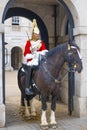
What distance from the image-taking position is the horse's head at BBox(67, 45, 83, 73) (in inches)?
261

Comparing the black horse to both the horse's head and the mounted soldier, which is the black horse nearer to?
the horse's head

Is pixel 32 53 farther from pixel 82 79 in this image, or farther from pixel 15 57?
pixel 15 57

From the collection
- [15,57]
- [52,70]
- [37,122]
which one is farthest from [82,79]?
[15,57]

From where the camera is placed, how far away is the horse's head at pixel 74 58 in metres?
6.63

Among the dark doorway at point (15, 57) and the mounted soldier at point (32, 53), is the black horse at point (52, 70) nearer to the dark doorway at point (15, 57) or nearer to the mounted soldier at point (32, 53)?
the mounted soldier at point (32, 53)

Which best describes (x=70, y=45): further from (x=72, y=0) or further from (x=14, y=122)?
(x=14, y=122)

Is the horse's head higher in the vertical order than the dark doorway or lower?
higher

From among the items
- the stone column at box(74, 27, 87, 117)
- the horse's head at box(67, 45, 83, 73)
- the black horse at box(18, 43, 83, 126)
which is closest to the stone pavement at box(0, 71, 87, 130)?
the stone column at box(74, 27, 87, 117)

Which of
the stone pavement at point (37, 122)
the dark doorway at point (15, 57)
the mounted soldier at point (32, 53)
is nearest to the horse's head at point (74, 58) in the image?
the mounted soldier at point (32, 53)

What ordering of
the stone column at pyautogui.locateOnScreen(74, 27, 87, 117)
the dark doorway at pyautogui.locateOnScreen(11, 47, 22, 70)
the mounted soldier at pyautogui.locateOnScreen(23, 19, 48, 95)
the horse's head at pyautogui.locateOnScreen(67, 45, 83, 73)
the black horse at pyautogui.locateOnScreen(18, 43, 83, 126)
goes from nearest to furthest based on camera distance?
the horse's head at pyautogui.locateOnScreen(67, 45, 83, 73) → the black horse at pyautogui.locateOnScreen(18, 43, 83, 126) → the mounted soldier at pyautogui.locateOnScreen(23, 19, 48, 95) → the stone column at pyautogui.locateOnScreen(74, 27, 87, 117) → the dark doorway at pyautogui.locateOnScreen(11, 47, 22, 70)

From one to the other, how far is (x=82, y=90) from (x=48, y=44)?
3593 mm

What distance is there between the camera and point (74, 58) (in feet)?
21.9

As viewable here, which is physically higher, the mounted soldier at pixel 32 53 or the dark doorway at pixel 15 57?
the mounted soldier at pixel 32 53

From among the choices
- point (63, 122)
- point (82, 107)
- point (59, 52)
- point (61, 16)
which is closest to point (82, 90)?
point (82, 107)
